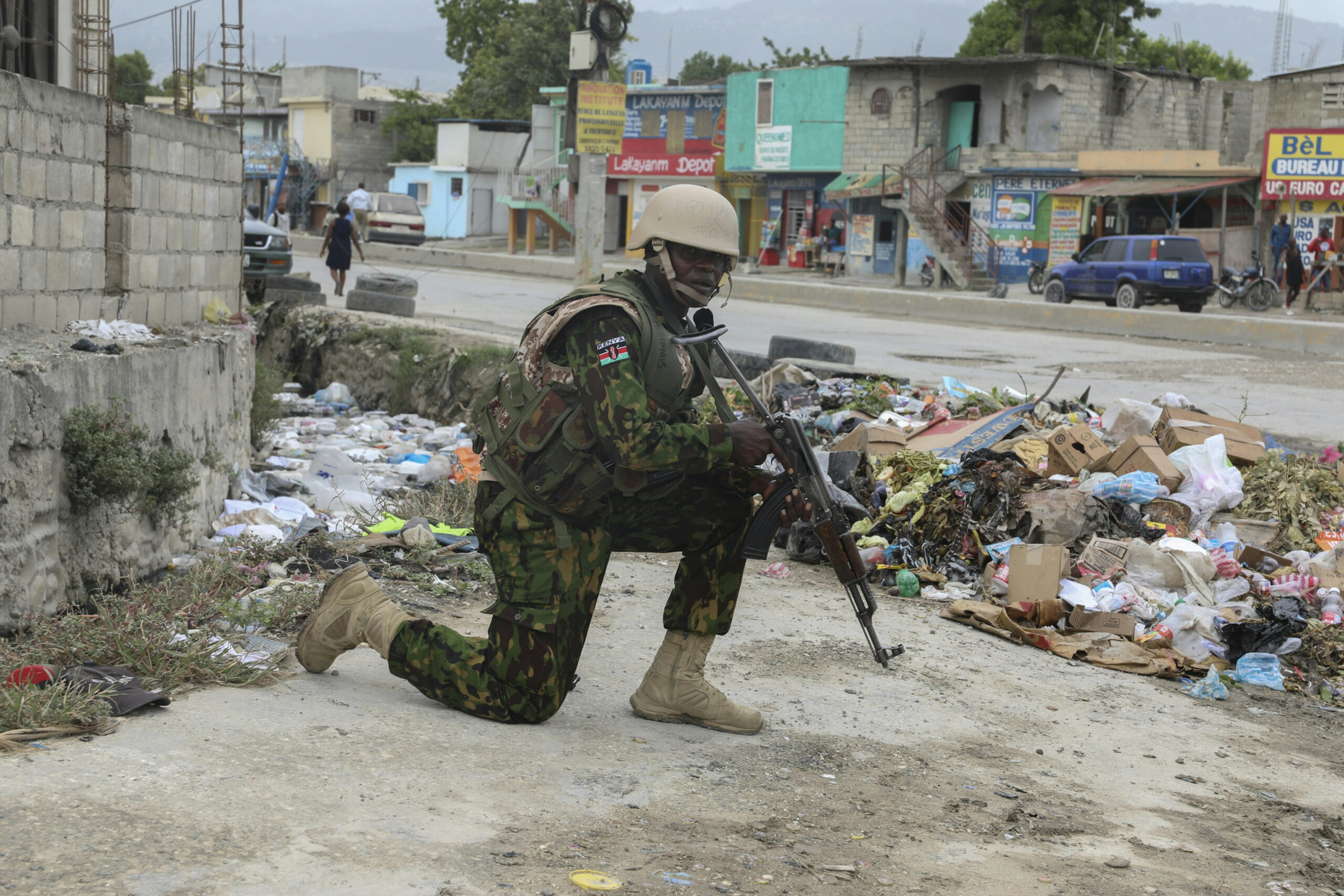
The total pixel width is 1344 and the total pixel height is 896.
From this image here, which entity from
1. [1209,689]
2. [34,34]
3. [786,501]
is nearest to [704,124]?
[34,34]

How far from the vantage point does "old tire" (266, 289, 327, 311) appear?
48.1ft

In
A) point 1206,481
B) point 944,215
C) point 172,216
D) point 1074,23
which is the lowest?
point 1206,481

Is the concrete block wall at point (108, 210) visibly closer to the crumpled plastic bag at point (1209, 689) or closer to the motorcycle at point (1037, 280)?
the crumpled plastic bag at point (1209, 689)

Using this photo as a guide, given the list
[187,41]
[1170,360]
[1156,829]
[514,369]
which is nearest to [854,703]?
[1156,829]

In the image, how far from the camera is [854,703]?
3881 mm

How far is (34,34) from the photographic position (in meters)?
7.88

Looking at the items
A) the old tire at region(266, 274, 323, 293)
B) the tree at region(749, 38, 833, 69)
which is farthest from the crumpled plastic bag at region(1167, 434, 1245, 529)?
the tree at region(749, 38, 833, 69)

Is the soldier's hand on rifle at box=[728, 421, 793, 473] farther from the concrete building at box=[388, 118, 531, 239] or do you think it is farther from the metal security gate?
the metal security gate

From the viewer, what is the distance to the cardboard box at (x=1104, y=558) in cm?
527

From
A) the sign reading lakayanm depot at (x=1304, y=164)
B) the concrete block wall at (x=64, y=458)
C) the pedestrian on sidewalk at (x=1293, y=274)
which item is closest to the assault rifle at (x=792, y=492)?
the concrete block wall at (x=64, y=458)

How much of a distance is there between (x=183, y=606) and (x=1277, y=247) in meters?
24.9

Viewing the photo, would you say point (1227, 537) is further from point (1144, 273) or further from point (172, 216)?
point (1144, 273)

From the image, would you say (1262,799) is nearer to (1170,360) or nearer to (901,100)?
(1170,360)

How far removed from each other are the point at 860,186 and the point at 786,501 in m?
31.5
